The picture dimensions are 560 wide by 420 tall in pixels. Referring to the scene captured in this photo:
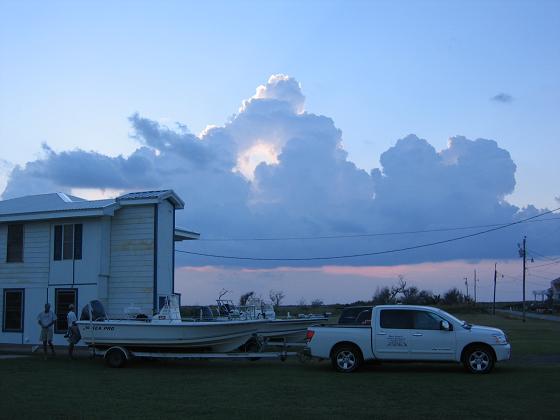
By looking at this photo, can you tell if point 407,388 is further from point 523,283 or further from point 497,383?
point 523,283

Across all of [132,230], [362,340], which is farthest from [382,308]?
[132,230]

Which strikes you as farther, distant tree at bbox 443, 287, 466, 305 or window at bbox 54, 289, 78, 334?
distant tree at bbox 443, 287, 466, 305

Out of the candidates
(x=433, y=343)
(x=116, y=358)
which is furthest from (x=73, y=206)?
(x=433, y=343)

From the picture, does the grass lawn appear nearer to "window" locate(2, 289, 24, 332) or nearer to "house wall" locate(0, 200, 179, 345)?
"house wall" locate(0, 200, 179, 345)

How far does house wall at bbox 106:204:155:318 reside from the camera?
24550 millimetres

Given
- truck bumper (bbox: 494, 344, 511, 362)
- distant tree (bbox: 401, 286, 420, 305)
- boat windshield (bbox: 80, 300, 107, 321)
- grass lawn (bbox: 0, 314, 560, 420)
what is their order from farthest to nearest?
distant tree (bbox: 401, 286, 420, 305) < boat windshield (bbox: 80, 300, 107, 321) < truck bumper (bbox: 494, 344, 511, 362) < grass lawn (bbox: 0, 314, 560, 420)

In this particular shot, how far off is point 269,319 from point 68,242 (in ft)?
30.1

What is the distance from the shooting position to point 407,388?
45.6 ft

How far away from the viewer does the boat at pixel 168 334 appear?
1875 centimetres

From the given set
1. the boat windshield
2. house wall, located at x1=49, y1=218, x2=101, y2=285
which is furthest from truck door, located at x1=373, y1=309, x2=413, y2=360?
house wall, located at x1=49, y1=218, x2=101, y2=285

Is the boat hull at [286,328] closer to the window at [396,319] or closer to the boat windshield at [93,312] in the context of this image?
the window at [396,319]

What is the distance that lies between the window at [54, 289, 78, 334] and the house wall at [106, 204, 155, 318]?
138 centimetres

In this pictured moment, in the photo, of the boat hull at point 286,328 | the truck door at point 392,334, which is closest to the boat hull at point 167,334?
the boat hull at point 286,328

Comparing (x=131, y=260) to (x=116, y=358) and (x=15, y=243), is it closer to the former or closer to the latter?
(x=15, y=243)
